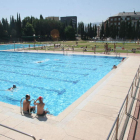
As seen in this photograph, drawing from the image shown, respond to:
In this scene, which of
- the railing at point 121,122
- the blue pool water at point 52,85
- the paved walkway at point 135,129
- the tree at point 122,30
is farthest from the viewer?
the tree at point 122,30

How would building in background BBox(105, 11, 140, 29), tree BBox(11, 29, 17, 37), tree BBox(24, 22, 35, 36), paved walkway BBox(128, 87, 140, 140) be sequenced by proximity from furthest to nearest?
building in background BBox(105, 11, 140, 29) < tree BBox(24, 22, 35, 36) < tree BBox(11, 29, 17, 37) < paved walkway BBox(128, 87, 140, 140)

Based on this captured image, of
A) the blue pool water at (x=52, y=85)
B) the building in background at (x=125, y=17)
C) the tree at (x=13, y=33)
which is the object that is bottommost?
the blue pool water at (x=52, y=85)

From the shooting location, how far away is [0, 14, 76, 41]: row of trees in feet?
224

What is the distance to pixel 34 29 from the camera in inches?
2960

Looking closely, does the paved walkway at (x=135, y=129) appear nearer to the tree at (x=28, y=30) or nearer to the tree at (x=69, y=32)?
the tree at (x=28, y=30)

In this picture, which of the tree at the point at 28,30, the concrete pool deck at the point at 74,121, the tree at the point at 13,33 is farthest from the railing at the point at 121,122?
the tree at the point at 13,33

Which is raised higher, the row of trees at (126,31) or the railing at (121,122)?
the row of trees at (126,31)

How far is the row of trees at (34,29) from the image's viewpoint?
68.4 meters

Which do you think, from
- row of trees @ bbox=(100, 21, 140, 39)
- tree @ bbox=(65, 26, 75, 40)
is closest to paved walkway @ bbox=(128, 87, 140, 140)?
row of trees @ bbox=(100, 21, 140, 39)

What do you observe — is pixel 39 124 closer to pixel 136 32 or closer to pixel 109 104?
pixel 109 104

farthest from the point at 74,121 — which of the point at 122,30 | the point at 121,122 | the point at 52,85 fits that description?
the point at 122,30

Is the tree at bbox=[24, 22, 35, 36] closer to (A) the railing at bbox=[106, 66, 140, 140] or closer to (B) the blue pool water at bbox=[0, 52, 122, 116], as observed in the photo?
(B) the blue pool water at bbox=[0, 52, 122, 116]

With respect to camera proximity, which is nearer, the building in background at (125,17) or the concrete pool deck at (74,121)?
the concrete pool deck at (74,121)

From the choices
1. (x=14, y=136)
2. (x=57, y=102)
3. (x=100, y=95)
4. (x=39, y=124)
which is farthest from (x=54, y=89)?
(x=14, y=136)
